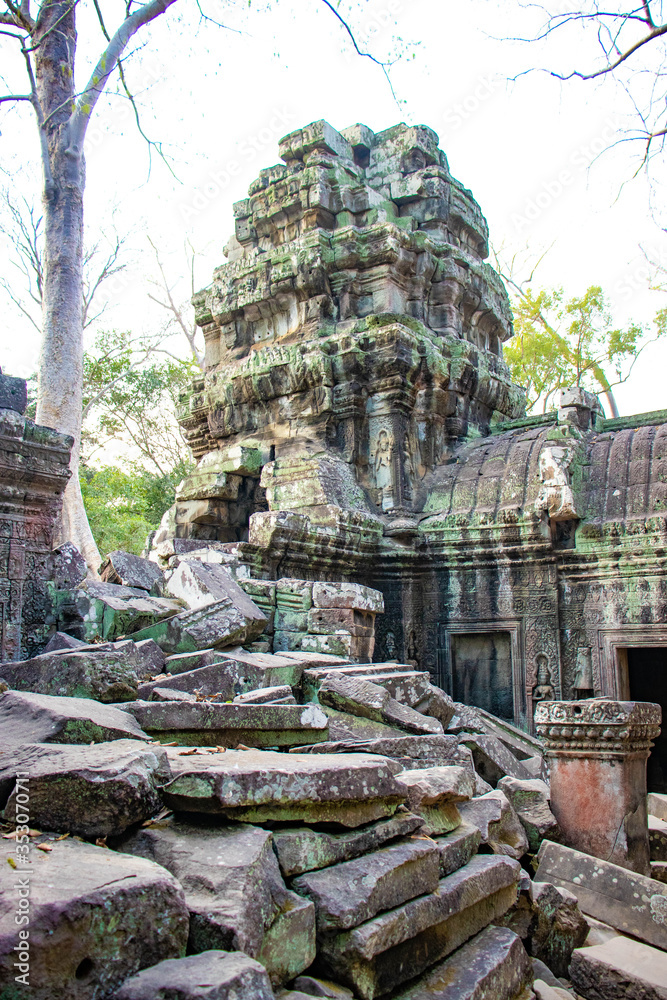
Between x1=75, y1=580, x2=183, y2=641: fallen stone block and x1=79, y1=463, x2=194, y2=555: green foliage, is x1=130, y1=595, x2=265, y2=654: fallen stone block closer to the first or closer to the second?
x1=75, y1=580, x2=183, y2=641: fallen stone block

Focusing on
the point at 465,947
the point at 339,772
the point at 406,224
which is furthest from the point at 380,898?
the point at 406,224

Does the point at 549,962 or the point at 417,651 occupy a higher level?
the point at 417,651

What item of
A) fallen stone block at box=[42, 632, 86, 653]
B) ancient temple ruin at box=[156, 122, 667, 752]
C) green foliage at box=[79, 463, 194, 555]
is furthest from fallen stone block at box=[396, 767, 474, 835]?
green foliage at box=[79, 463, 194, 555]

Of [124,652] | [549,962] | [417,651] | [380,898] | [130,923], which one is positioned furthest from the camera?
[417,651]

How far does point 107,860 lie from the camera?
77.3 inches

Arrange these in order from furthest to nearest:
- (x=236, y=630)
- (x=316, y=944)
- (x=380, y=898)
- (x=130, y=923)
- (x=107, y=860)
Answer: (x=236, y=630), (x=380, y=898), (x=316, y=944), (x=107, y=860), (x=130, y=923)

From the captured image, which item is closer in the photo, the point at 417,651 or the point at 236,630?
the point at 236,630

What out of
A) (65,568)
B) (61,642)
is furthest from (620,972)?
(65,568)

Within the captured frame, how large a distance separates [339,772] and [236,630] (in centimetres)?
219

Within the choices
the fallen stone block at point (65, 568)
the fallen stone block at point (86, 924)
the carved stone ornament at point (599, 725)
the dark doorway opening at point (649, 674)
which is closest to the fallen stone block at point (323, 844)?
the fallen stone block at point (86, 924)

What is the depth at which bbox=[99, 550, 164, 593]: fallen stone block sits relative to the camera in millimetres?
5117

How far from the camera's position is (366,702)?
4.25 metres

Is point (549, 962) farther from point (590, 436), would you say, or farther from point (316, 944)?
point (590, 436)

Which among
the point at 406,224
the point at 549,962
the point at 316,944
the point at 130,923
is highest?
the point at 406,224
